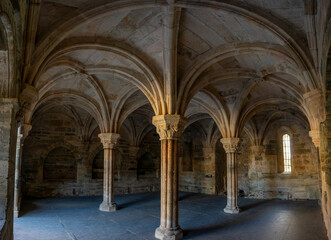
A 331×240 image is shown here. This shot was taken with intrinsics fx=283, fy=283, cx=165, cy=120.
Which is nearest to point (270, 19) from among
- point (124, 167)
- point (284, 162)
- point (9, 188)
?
point (9, 188)

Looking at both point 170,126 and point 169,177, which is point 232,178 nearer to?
point 169,177

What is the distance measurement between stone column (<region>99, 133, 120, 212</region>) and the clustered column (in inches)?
153

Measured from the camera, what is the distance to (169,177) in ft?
24.3

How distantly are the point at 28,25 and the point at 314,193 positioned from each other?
15256 millimetres

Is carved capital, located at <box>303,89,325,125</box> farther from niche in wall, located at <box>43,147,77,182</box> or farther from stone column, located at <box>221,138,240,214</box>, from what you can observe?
niche in wall, located at <box>43,147,77,182</box>

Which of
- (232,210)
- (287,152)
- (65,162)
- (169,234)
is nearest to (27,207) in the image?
(65,162)

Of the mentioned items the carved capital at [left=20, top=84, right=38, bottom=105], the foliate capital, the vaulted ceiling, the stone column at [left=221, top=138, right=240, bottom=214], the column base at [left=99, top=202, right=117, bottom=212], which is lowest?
the column base at [left=99, top=202, right=117, bottom=212]

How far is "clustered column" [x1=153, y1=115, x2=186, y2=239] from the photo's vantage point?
7176mm

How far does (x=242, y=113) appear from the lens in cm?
1135

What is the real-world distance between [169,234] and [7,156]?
430 cm

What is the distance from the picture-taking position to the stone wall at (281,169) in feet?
49.1

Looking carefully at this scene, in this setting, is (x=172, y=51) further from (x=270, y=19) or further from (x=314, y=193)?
(x=314, y=193)

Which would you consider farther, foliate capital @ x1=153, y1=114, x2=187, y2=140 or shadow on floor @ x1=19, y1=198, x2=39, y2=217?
shadow on floor @ x1=19, y1=198, x2=39, y2=217

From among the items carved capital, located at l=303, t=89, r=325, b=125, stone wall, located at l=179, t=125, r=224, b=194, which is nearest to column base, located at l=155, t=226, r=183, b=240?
carved capital, located at l=303, t=89, r=325, b=125
